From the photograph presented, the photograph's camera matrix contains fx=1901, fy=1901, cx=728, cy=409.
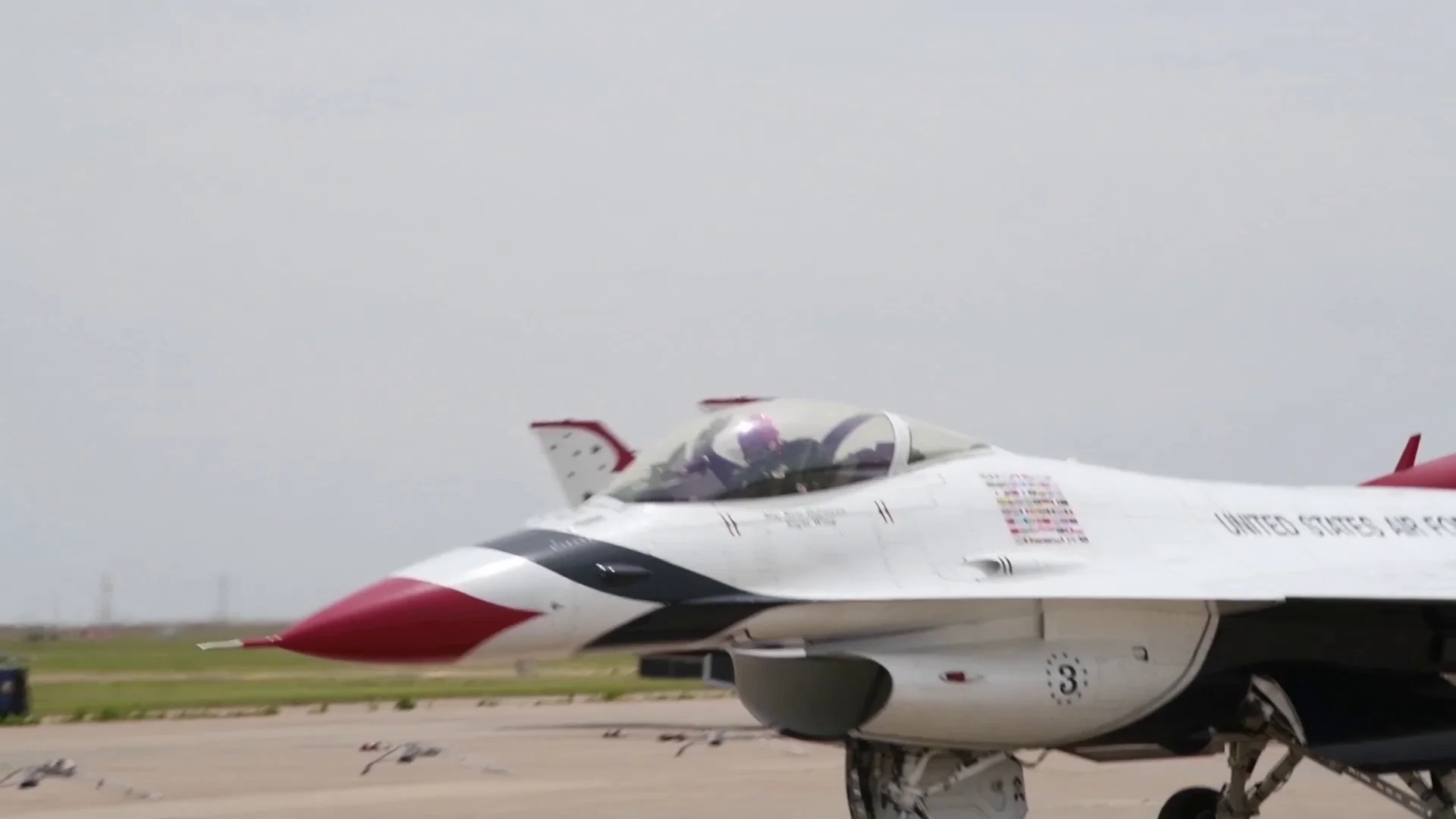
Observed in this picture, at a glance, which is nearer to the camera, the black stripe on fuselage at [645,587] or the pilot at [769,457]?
the black stripe on fuselage at [645,587]

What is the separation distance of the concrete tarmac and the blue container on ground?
292 centimetres

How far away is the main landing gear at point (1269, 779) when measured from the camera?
8.62m

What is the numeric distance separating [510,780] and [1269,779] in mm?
7427

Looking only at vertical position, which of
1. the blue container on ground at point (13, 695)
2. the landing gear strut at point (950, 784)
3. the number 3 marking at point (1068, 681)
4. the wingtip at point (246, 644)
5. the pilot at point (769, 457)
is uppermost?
the blue container on ground at point (13, 695)

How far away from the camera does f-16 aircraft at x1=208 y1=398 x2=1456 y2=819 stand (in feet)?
24.5

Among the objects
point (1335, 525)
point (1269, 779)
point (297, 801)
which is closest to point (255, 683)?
point (297, 801)

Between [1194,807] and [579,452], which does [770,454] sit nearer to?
[1194,807]

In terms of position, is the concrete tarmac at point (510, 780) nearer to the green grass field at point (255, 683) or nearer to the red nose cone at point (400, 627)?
the green grass field at point (255, 683)

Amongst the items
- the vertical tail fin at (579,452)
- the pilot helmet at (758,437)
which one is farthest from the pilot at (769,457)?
the vertical tail fin at (579,452)

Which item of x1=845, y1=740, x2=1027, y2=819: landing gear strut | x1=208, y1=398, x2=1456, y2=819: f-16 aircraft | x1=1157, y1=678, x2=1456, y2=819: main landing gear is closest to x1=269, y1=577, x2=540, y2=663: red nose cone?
x1=208, y1=398, x2=1456, y2=819: f-16 aircraft

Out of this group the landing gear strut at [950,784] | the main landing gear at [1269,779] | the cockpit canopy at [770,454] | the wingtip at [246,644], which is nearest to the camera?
the wingtip at [246,644]

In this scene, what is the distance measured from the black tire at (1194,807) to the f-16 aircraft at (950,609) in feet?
3.71

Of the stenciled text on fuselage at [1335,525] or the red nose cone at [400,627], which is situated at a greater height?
the stenciled text on fuselage at [1335,525]

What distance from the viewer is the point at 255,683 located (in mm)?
38062
